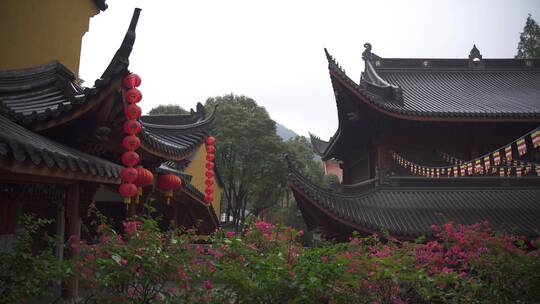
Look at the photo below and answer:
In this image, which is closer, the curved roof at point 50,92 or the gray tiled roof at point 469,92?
the curved roof at point 50,92

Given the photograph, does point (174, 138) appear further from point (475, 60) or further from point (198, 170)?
point (475, 60)

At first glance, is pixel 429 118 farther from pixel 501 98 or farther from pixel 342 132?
pixel 501 98

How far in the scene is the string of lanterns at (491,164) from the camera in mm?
6625

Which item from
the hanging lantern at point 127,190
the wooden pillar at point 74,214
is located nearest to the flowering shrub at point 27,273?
the wooden pillar at point 74,214

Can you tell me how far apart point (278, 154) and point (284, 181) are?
1.89m

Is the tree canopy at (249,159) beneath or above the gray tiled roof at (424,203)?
above

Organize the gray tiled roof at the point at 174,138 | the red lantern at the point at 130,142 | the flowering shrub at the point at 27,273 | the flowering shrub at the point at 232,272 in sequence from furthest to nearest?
the gray tiled roof at the point at 174,138 → the red lantern at the point at 130,142 → the flowering shrub at the point at 232,272 → the flowering shrub at the point at 27,273

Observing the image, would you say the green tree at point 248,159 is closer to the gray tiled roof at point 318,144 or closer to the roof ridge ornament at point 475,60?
the gray tiled roof at point 318,144

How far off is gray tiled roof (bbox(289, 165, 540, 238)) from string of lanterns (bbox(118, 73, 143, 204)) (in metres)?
4.09

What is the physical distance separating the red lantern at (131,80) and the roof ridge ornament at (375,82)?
22.9 ft

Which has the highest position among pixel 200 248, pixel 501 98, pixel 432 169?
pixel 501 98

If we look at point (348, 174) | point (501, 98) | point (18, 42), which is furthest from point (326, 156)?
point (18, 42)

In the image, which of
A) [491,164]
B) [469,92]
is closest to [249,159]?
[469,92]

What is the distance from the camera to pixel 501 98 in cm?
1204
